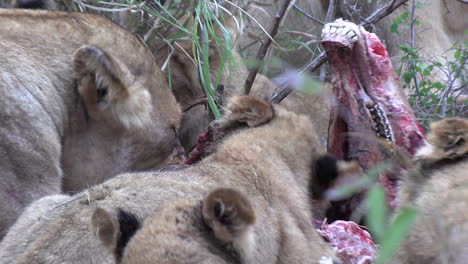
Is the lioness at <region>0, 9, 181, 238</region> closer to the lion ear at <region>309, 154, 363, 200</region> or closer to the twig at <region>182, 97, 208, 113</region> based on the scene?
the twig at <region>182, 97, 208, 113</region>

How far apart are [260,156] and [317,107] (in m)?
1.77

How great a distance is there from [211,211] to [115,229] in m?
0.25

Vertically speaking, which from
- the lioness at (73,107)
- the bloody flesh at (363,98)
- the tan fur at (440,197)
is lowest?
the lioness at (73,107)

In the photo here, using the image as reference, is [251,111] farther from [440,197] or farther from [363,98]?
[440,197]

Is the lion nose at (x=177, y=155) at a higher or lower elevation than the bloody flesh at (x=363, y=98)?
lower

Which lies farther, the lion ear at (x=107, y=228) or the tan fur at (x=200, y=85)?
the tan fur at (x=200, y=85)

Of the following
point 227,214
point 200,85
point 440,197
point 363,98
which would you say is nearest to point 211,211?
point 227,214

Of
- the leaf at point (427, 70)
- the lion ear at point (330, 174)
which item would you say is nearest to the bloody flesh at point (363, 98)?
the lion ear at point (330, 174)

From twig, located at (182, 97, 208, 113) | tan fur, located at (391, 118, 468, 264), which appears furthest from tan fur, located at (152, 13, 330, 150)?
tan fur, located at (391, 118, 468, 264)

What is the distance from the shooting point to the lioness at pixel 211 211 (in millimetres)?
1668

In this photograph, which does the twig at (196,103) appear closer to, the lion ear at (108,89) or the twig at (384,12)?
the lion ear at (108,89)

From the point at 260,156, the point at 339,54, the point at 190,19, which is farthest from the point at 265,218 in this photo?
the point at 190,19

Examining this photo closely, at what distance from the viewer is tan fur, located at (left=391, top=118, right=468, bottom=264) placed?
1495 millimetres

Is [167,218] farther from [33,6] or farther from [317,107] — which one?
[317,107]
